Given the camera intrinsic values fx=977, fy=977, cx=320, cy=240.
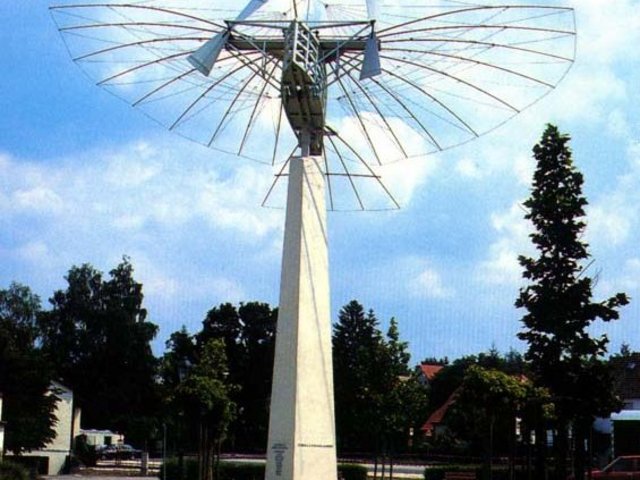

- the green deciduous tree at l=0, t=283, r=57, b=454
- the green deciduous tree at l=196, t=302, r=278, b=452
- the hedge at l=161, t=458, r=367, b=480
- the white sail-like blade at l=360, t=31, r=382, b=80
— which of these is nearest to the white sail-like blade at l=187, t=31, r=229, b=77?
the white sail-like blade at l=360, t=31, r=382, b=80

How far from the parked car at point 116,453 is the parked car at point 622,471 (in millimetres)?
49018

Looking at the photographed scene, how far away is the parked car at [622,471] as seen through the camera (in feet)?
110

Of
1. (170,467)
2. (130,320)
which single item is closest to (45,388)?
(170,467)

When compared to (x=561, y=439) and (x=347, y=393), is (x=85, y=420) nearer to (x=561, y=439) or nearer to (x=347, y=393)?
(x=347, y=393)

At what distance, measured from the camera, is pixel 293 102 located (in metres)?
23.5

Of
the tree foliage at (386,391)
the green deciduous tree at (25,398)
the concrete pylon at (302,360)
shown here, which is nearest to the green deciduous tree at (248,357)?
the green deciduous tree at (25,398)

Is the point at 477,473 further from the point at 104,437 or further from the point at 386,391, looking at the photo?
the point at 104,437

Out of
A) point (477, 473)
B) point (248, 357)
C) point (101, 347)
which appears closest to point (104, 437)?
point (101, 347)

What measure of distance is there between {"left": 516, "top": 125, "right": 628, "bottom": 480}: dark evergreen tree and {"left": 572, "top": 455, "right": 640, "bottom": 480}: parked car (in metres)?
1.52

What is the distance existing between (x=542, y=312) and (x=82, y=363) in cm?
6283

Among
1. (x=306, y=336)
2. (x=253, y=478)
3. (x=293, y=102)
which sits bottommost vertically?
(x=253, y=478)

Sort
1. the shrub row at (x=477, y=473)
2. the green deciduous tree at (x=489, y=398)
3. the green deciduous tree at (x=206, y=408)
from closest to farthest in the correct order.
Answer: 1. the green deciduous tree at (x=489, y=398)
2. the green deciduous tree at (x=206, y=408)
3. the shrub row at (x=477, y=473)

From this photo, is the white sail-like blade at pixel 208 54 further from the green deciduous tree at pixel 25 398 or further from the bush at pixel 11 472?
the green deciduous tree at pixel 25 398

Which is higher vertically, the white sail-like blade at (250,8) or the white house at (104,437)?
the white sail-like blade at (250,8)
